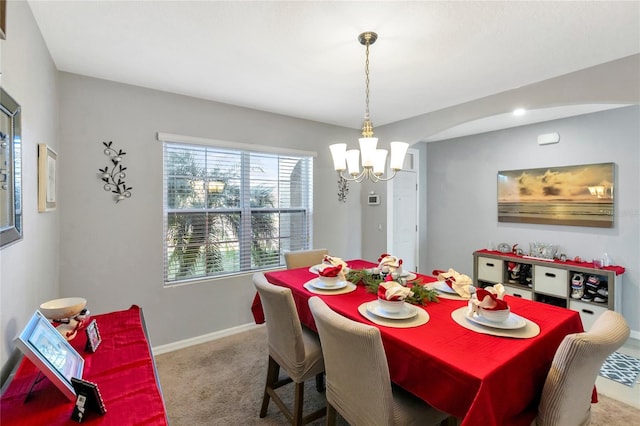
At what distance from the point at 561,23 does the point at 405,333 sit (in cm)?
205

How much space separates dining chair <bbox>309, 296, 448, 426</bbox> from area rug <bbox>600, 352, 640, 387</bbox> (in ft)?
7.57

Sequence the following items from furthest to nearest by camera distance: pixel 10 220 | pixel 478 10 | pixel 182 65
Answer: pixel 182 65 < pixel 478 10 < pixel 10 220

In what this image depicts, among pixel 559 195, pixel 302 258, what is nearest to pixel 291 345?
pixel 302 258

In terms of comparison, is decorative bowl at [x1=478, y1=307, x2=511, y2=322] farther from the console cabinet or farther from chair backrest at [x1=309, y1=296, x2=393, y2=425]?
the console cabinet

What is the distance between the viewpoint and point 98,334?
1.46 meters

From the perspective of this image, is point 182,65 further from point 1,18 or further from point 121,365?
point 121,365

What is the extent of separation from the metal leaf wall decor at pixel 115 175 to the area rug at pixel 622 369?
4585 millimetres

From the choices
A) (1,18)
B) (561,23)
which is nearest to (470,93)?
(561,23)

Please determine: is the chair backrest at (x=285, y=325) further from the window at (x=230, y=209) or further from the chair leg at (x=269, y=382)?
the window at (x=230, y=209)

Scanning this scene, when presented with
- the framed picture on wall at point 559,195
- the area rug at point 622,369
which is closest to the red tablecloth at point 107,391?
the area rug at point 622,369

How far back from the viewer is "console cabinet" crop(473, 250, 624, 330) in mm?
3211

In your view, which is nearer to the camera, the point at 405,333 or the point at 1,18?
the point at 1,18

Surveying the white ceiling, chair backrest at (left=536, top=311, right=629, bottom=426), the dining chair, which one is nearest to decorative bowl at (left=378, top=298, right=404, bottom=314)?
the dining chair

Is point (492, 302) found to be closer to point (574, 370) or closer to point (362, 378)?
point (574, 370)
